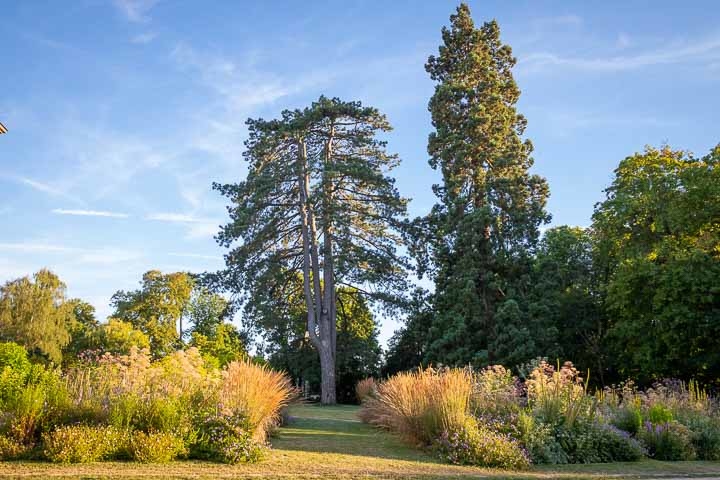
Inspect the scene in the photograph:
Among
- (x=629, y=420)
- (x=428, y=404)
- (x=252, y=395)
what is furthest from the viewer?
(x=629, y=420)

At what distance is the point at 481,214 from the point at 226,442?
783 inches

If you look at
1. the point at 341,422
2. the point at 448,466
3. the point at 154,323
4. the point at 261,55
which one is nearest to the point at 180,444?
the point at 448,466

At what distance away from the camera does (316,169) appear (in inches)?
1121

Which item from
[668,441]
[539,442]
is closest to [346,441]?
[539,442]

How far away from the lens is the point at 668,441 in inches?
441

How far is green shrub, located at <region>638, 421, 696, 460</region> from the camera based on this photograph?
11133mm

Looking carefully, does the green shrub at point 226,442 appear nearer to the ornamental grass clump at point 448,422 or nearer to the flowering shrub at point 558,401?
the ornamental grass clump at point 448,422

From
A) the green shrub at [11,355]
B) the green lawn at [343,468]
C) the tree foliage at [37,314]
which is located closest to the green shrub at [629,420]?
the green lawn at [343,468]

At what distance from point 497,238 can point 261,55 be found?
16.6 meters

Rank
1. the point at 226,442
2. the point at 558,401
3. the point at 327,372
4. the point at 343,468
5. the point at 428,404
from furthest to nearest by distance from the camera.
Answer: the point at 327,372
the point at 558,401
the point at 428,404
the point at 226,442
the point at 343,468

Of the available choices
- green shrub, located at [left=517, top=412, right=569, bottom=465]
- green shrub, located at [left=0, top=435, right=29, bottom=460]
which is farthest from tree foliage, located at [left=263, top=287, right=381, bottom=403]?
green shrub, located at [left=0, top=435, right=29, bottom=460]

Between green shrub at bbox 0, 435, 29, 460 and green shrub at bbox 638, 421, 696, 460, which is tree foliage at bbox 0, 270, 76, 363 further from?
green shrub at bbox 638, 421, 696, 460

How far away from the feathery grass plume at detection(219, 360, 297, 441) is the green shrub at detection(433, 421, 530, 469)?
2.96m

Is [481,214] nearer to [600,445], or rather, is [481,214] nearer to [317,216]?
[317,216]
